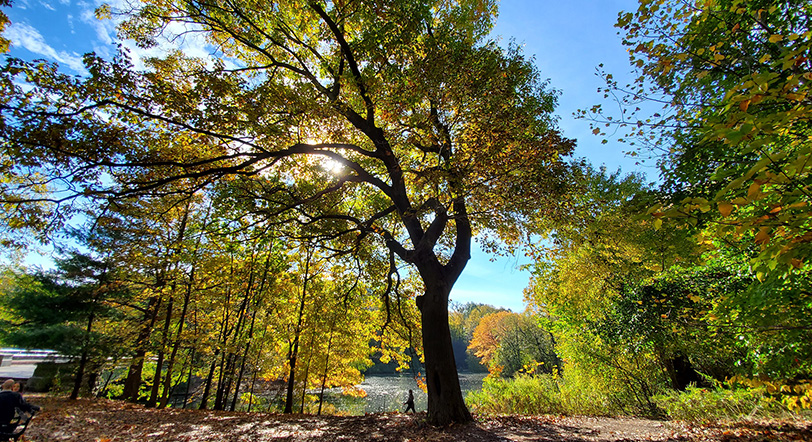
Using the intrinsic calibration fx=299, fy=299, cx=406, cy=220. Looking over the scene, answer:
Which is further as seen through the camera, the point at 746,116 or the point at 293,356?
the point at 293,356

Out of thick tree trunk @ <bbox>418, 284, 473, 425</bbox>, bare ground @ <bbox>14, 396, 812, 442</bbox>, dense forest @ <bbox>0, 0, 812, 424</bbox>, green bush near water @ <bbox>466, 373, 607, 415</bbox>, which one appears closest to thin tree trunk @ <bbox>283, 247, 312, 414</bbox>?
dense forest @ <bbox>0, 0, 812, 424</bbox>

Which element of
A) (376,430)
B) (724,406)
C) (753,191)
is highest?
(753,191)

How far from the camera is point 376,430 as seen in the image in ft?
21.0

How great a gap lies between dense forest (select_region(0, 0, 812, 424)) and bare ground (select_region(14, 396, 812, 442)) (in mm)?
766

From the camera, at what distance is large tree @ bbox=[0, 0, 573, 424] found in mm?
4781

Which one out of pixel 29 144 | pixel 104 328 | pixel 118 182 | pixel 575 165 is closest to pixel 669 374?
pixel 575 165

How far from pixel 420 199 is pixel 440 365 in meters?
4.40

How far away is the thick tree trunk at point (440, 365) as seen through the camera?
6363 millimetres

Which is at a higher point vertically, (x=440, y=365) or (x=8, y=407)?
(x=440, y=365)

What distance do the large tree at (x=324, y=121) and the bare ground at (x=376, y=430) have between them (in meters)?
0.98

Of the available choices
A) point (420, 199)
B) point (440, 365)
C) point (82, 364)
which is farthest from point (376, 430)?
point (82, 364)

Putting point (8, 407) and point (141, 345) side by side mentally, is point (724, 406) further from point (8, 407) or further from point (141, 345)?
point (141, 345)

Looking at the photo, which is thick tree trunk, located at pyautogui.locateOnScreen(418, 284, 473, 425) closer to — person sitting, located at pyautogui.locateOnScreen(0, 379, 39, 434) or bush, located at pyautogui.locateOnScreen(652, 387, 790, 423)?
bush, located at pyautogui.locateOnScreen(652, 387, 790, 423)

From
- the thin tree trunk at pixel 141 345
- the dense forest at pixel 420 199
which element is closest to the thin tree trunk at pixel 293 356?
the dense forest at pixel 420 199
